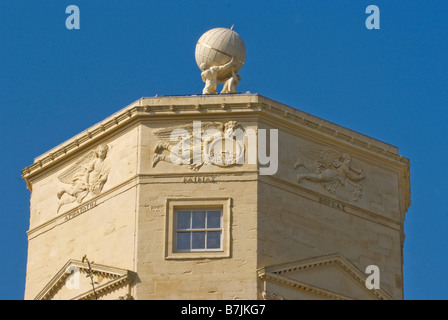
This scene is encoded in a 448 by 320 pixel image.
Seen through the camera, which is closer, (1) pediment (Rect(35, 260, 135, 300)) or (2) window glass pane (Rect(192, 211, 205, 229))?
(1) pediment (Rect(35, 260, 135, 300))

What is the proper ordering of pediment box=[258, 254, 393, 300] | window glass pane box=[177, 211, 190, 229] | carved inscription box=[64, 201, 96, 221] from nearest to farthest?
pediment box=[258, 254, 393, 300] → window glass pane box=[177, 211, 190, 229] → carved inscription box=[64, 201, 96, 221]

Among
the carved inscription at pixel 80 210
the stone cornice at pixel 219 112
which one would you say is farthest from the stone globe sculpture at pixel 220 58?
the carved inscription at pixel 80 210

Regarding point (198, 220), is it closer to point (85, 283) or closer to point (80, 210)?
point (85, 283)

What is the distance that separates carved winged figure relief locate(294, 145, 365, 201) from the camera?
6122 cm

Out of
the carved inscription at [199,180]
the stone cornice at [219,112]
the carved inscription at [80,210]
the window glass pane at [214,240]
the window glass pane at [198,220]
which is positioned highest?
the stone cornice at [219,112]

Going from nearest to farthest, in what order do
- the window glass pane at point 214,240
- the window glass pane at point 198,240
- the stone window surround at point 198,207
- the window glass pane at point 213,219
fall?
the stone window surround at point 198,207, the window glass pane at point 214,240, the window glass pane at point 198,240, the window glass pane at point 213,219

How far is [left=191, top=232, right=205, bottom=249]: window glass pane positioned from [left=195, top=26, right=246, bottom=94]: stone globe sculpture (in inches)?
263

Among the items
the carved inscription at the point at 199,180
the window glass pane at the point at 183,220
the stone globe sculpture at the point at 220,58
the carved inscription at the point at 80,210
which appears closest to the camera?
the window glass pane at the point at 183,220

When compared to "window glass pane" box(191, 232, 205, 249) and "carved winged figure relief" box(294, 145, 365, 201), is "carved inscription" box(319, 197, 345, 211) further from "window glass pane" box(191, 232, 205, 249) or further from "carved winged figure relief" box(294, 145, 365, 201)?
"window glass pane" box(191, 232, 205, 249)

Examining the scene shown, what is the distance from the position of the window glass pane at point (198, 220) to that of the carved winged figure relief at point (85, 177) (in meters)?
4.26

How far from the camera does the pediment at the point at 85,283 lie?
58.6 m

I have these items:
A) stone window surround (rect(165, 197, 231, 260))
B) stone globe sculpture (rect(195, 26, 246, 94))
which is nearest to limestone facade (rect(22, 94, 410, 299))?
stone window surround (rect(165, 197, 231, 260))

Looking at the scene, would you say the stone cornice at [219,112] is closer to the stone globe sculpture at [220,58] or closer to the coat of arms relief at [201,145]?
the coat of arms relief at [201,145]
